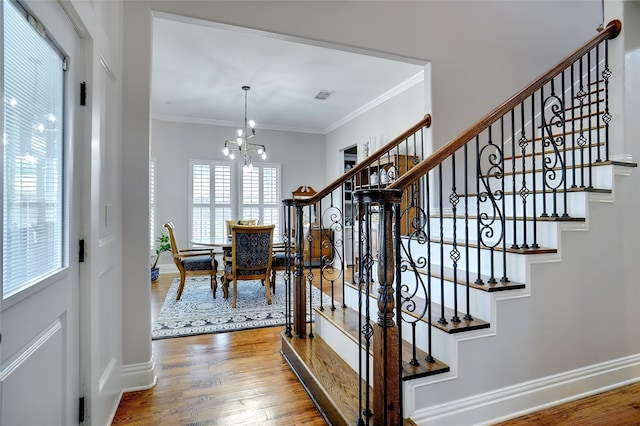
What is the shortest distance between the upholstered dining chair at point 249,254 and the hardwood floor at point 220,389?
1.14 meters

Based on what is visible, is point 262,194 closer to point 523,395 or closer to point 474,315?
point 474,315

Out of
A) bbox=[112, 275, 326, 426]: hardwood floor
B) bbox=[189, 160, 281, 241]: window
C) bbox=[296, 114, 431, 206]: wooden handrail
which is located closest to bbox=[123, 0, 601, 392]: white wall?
bbox=[296, 114, 431, 206]: wooden handrail

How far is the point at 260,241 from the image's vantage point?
404 centimetres

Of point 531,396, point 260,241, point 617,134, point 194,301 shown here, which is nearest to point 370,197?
point 531,396

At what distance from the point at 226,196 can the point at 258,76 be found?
2.94 m

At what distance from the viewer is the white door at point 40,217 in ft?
3.27

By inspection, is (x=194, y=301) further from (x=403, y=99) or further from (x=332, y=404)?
(x=403, y=99)

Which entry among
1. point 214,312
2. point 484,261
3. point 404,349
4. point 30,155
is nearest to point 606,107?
point 484,261

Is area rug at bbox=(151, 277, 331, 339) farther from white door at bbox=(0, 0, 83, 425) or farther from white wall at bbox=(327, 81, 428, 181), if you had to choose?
white wall at bbox=(327, 81, 428, 181)

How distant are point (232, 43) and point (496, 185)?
318cm

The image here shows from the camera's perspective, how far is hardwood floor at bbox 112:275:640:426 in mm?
1821

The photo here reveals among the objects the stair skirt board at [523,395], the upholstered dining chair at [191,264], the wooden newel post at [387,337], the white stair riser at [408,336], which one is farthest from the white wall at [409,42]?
the upholstered dining chair at [191,264]

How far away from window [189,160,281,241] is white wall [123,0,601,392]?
4334 mm

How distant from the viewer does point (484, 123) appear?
6.22 ft
